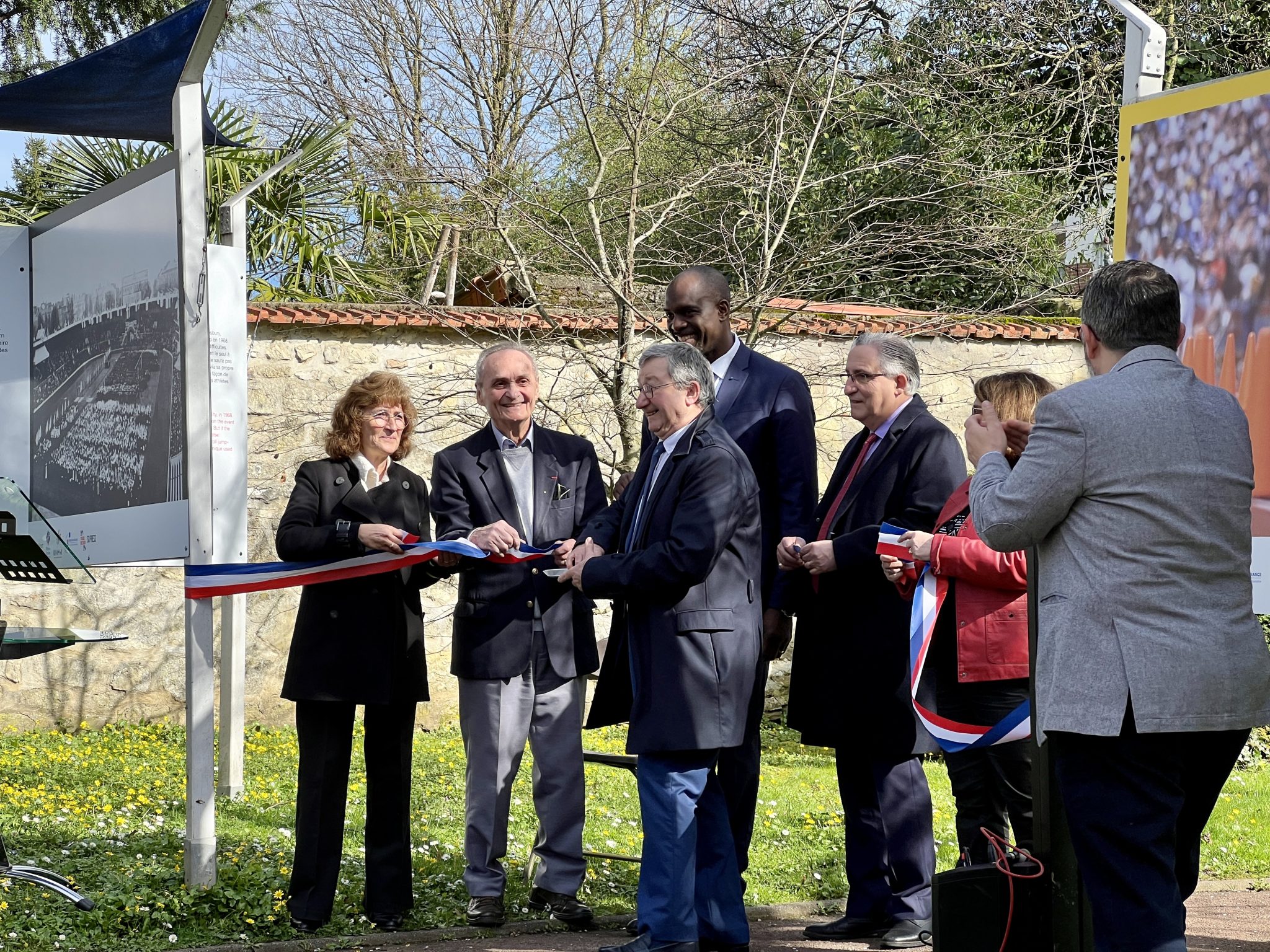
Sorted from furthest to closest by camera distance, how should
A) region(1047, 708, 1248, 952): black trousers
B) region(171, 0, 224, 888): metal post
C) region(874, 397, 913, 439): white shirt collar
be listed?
region(171, 0, 224, 888): metal post, region(874, 397, 913, 439): white shirt collar, region(1047, 708, 1248, 952): black trousers

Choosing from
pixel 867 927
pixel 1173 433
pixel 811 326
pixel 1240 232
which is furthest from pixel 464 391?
pixel 1173 433

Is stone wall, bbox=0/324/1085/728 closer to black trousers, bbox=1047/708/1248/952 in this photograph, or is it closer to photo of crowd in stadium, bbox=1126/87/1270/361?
photo of crowd in stadium, bbox=1126/87/1270/361

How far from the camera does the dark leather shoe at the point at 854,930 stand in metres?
5.02

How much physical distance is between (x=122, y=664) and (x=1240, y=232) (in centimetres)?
860

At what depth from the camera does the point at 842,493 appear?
5.20 m

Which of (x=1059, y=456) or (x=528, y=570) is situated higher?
(x=1059, y=456)

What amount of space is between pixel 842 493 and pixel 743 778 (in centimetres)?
113

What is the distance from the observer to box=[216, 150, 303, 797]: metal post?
7.87 m

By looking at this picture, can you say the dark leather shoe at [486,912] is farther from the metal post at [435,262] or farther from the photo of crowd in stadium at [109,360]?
the metal post at [435,262]

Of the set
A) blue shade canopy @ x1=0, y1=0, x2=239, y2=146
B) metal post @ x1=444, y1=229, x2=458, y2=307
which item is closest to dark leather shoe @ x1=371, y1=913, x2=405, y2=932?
blue shade canopy @ x1=0, y1=0, x2=239, y2=146

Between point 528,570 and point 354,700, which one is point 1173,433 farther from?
point 354,700

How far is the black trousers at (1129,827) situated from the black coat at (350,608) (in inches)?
107

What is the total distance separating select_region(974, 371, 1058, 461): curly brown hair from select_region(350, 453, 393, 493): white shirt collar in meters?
2.35

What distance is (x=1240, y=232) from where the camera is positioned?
4023 millimetres
